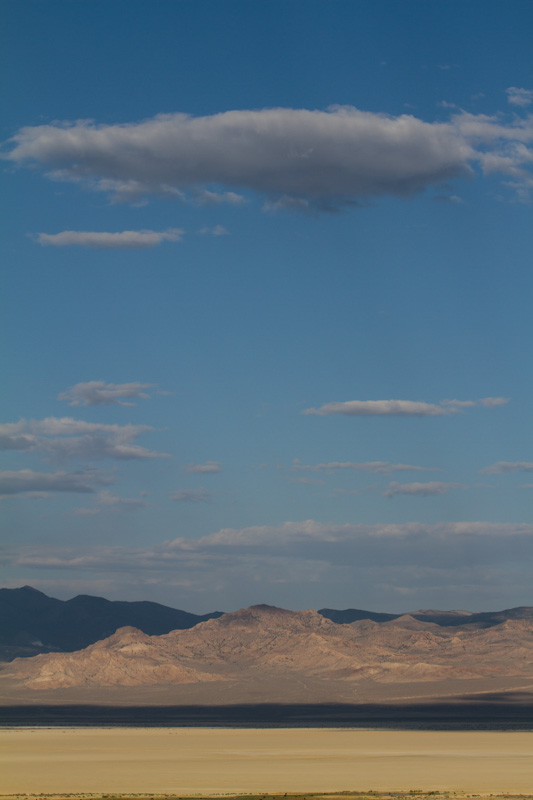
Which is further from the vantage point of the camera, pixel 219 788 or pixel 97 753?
pixel 97 753

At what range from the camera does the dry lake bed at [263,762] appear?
73438 millimetres

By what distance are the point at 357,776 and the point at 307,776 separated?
382 centimetres

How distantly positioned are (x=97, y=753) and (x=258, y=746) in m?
18.8

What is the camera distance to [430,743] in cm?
12050

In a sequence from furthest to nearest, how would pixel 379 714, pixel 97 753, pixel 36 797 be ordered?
pixel 379 714
pixel 97 753
pixel 36 797

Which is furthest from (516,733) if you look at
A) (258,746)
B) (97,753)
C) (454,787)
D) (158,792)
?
(158,792)

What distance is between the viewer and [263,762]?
9406cm

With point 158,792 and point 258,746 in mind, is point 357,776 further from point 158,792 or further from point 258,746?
point 258,746

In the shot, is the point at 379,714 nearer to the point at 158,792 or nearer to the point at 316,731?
the point at 316,731

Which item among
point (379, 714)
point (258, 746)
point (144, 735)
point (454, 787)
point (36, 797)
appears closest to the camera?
point (36, 797)

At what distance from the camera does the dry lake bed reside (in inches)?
2891

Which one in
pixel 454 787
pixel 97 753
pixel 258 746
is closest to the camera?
pixel 454 787

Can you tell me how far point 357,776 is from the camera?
80188mm

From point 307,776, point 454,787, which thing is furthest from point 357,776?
point 454,787
